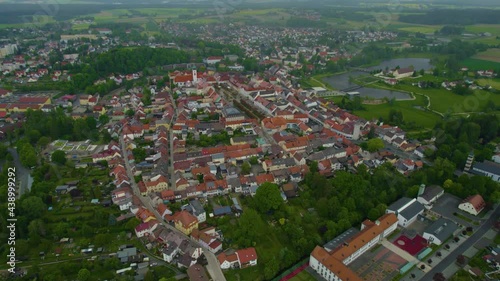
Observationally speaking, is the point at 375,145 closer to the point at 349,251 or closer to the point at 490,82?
the point at 349,251

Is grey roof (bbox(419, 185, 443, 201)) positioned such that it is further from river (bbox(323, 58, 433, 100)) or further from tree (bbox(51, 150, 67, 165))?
tree (bbox(51, 150, 67, 165))

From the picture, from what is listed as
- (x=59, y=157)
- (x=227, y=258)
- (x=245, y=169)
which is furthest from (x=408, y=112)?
(x=59, y=157)

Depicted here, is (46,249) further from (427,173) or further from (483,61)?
(483,61)

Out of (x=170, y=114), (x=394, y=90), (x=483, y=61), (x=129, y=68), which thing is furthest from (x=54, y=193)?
(x=483, y=61)

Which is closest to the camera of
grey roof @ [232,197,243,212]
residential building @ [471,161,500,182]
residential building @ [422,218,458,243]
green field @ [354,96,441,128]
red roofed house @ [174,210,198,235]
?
residential building @ [422,218,458,243]

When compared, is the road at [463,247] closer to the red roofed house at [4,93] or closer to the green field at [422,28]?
the red roofed house at [4,93]

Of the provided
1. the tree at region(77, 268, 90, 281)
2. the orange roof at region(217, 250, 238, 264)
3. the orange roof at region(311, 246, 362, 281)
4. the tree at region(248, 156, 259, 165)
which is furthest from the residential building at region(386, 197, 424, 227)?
the tree at region(77, 268, 90, 281)
